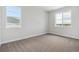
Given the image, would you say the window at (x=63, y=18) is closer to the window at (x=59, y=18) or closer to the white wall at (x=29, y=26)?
the window at (x=59, y=18)

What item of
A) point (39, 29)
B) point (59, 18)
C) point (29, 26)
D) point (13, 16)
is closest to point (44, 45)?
point (39, 29)

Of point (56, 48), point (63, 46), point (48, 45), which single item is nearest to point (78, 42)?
point (63, 46)

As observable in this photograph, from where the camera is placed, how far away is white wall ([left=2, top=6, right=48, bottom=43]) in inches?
63.7

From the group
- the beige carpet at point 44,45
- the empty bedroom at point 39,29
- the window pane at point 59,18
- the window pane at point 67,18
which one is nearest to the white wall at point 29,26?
the empty bedroom at point 39,29

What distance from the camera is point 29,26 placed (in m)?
1.70

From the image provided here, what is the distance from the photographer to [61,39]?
1.67 meters

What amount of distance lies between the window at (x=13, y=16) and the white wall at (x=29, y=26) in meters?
0.07

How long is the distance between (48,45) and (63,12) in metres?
0.66

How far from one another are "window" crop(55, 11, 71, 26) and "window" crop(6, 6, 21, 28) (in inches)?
27.8

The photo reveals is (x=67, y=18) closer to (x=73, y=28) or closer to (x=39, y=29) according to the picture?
(x=73, y=28)

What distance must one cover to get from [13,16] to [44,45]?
0.76 m

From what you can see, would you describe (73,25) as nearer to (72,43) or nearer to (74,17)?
(74,17)

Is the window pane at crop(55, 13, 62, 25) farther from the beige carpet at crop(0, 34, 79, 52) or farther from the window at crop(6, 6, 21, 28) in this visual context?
the window at crop(6, 6, 21, 28)

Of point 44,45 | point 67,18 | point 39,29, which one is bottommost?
→ point 44,45
